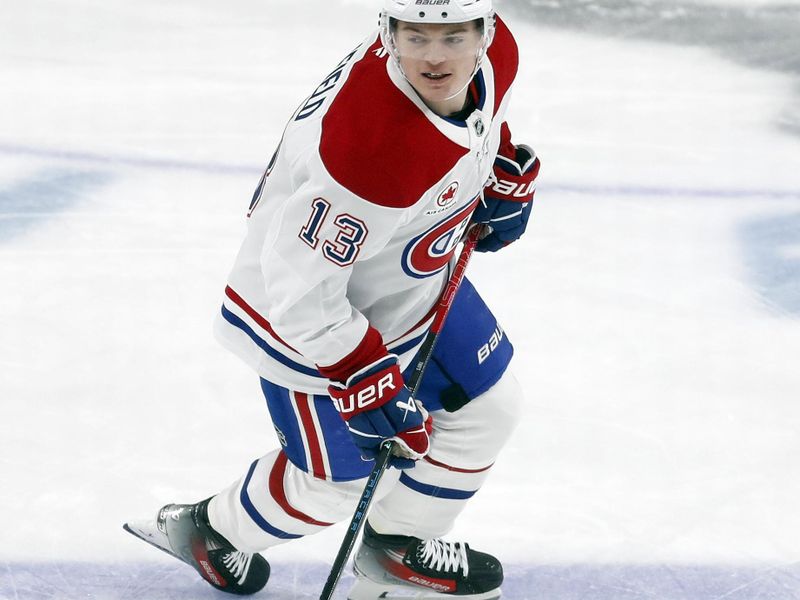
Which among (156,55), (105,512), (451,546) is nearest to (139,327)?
(105,512)

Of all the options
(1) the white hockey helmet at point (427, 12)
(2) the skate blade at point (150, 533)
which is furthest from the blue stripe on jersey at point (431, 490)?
(1) the white hockey helmet at point (427, 12)

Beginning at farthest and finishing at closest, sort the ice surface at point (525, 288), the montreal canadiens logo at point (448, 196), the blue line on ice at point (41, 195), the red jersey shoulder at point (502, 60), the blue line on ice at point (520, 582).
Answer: the blue line on ice at point (41, 195) → the ice surface at point (525, 288) → the blue line on ice at point (520, 582) → the red jersey shoulder at point (502, 60) → the montreal canadiens logo at point (448, 196)

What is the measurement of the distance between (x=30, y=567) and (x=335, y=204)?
1105 millimetres

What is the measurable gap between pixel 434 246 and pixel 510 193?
0.37 metres

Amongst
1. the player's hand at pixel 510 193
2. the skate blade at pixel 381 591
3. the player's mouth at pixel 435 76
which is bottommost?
the skate blade at pixel 381 591

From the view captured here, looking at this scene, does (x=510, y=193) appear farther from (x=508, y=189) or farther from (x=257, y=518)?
(x=257, y=518)

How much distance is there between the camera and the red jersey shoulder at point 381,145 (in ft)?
5.52

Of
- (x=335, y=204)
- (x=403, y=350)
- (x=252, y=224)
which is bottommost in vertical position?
(x=403, y=350)

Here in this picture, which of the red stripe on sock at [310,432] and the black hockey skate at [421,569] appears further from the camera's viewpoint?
the black hockey skate at [421,569]

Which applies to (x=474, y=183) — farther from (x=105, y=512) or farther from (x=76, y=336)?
(x=76, y=336)

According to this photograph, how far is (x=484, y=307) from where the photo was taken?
226 cm

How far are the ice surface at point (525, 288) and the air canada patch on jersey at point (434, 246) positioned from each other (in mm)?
731

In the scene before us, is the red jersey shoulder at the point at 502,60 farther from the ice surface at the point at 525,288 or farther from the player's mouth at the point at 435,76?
the ice surface at the point at 525,288

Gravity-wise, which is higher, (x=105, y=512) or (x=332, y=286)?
(x=332, y=286)
